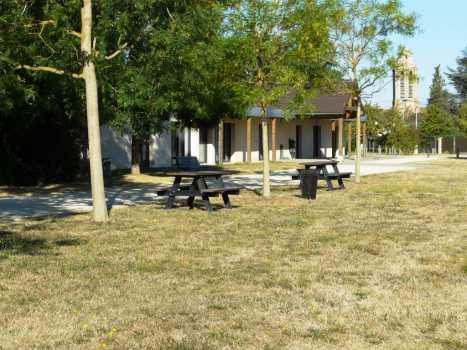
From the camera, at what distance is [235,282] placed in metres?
7.80

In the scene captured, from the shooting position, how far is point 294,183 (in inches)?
890

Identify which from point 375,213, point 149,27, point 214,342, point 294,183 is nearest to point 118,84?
point 149,27

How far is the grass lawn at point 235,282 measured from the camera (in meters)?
5.84

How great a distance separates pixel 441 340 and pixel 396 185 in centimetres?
1647

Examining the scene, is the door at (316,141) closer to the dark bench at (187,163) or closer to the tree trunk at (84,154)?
the dark bench at (187,163)

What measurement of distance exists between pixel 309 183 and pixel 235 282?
9483 mm

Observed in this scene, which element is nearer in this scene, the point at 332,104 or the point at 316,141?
the point at 332,104

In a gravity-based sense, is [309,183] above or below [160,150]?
below

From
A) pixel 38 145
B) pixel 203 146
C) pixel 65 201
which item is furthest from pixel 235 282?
pixel 203 146

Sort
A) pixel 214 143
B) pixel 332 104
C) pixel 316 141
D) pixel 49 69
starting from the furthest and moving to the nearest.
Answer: pixel 316 141 → pixel 332 104 → pixel 214 143 → pixel 49 69

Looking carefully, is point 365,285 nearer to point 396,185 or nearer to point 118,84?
point 118,84

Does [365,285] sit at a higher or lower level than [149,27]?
lower

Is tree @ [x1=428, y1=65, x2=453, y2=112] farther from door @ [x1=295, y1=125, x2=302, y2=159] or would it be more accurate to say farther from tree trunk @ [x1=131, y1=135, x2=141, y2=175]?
tree trunk @ [x1=131, y1=135, x2=141, y2=175]

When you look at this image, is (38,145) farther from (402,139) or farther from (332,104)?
(402,139)
